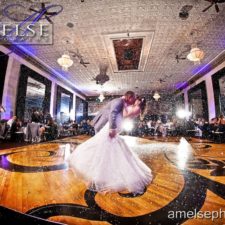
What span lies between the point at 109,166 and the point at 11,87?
740 centimetres

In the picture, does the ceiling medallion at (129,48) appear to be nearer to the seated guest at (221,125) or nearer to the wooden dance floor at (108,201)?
the seated guest at (221,125)

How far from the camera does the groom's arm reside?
6.49 ft

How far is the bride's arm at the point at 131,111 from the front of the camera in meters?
Result: 2.08

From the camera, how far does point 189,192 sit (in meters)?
1.88

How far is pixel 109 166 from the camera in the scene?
197cm

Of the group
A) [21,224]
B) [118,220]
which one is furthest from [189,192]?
[21,224]

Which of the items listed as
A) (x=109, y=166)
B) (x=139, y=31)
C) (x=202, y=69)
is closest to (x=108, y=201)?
(x=109, y=166)

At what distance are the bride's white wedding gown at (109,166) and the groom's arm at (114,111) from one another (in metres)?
0.08

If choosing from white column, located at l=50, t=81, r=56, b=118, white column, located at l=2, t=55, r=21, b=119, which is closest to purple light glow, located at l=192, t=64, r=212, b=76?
white column, located at l=50, t=81, r=56, b=118

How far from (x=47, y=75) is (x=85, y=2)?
20.8 ft

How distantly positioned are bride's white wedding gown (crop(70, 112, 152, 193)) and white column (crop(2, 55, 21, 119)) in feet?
21.5

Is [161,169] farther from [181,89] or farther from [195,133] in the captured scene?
[181,89]

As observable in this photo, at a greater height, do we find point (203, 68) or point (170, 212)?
point (203, 68)

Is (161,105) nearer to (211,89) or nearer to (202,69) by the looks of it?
(202,69)
